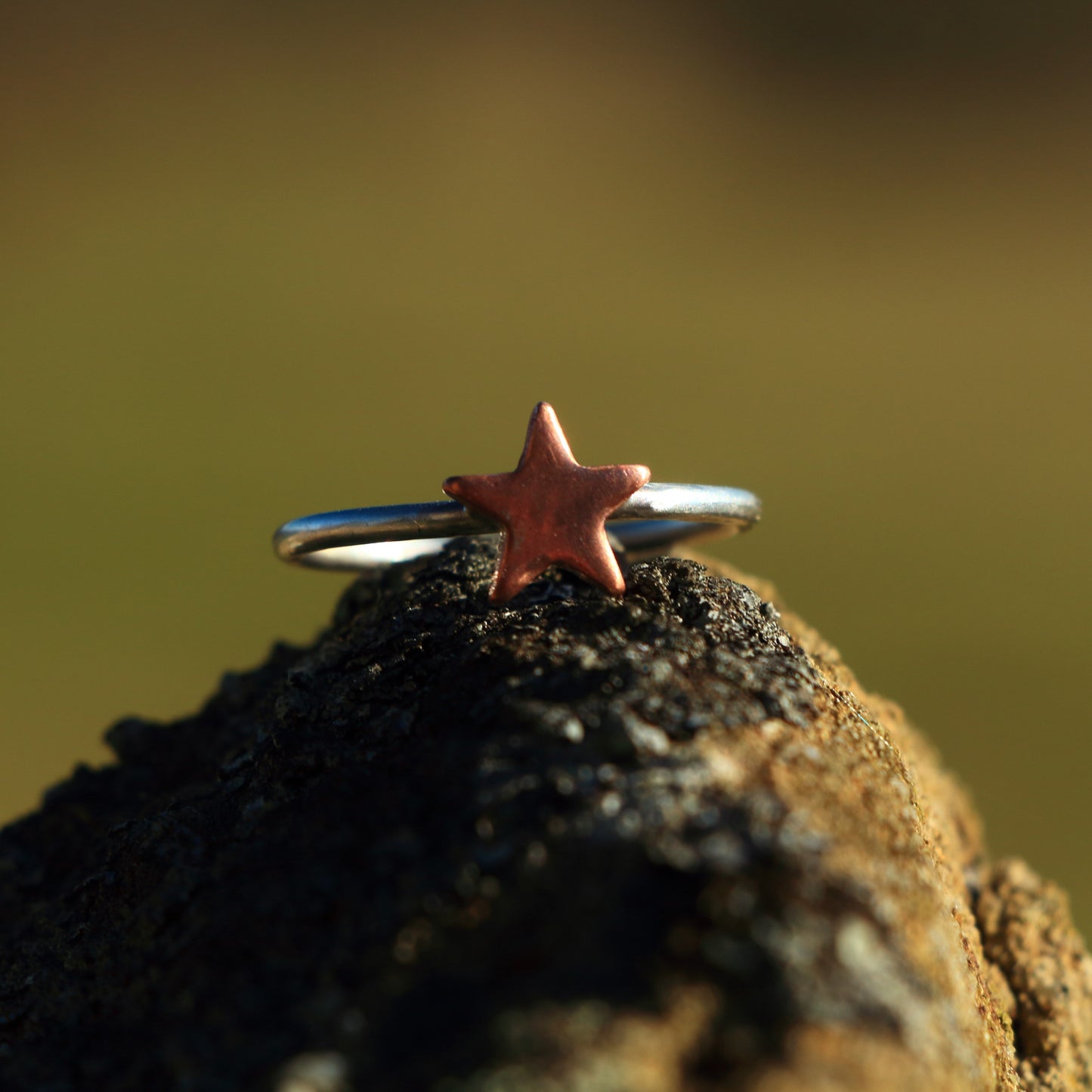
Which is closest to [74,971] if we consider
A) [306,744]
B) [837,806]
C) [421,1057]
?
[306,744]

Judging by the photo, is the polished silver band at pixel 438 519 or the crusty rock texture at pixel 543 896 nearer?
the crusty rock texture at pixel 543 896

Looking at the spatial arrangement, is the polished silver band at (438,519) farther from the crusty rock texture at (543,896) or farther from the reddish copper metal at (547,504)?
the crusty rock texture at (543,896)

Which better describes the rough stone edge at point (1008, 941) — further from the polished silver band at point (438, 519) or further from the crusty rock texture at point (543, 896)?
the polished silver band at point (438, 519)

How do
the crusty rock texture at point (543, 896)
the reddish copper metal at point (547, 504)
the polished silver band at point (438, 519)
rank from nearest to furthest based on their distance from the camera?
the crusty rock texture at point (543, 896), the reddish copper metal at point (547, 504), the polished silver band at point (438, 519)

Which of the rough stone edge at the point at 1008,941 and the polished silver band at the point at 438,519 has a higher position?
the polished silver band at the point at 438,519

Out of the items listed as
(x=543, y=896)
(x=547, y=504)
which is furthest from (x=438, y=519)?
(x=543, y=896)

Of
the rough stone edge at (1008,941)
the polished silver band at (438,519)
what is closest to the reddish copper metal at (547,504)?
the polished silver band at (438,519)

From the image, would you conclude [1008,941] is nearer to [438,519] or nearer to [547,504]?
[547,504]

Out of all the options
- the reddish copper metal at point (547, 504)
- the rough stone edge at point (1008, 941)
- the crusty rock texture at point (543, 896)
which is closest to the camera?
the crusty rock texture at point (543, 896)
